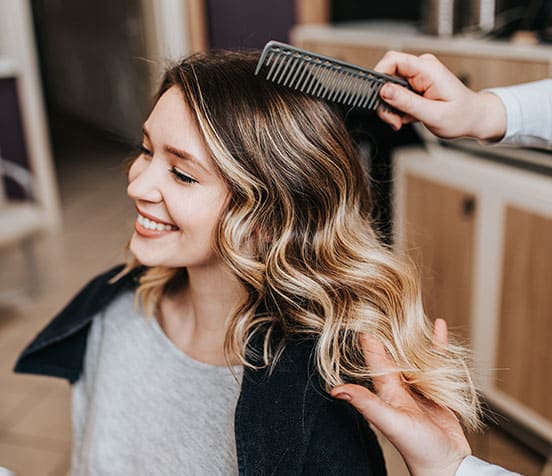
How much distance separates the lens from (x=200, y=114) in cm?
103

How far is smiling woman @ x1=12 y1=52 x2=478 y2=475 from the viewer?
98 centimetres

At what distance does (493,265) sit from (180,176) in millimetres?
1313

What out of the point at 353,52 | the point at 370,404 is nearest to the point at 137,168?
the point at 370,404

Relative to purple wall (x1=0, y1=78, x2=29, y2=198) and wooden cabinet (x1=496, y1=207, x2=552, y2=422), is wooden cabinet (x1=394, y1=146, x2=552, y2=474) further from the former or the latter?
purple wall (x1=0, y1=78, x2=29, y2=198)

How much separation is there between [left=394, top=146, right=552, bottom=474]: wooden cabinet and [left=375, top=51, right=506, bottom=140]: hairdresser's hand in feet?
2.58

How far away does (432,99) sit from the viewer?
1070mm

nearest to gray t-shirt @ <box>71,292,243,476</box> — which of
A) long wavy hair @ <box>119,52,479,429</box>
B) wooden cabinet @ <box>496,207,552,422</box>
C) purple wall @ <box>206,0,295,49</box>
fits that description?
long wavy hair @ <box>119,52,479,429</box>

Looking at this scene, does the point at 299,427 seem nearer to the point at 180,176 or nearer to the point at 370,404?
the point at 370,404

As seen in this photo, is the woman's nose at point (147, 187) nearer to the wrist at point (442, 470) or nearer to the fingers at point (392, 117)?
the fingers at point (392, 117)

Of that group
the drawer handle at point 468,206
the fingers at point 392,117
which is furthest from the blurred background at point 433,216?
the fingers at point 392,117

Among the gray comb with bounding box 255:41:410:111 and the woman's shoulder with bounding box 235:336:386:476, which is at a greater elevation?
the gray comb with bounding box 255:41:410:111

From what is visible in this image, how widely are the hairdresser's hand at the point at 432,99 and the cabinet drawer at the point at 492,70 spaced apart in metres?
0.85

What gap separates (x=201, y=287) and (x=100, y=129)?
6187 mm

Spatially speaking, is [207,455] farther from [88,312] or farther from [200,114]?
[200,114]
